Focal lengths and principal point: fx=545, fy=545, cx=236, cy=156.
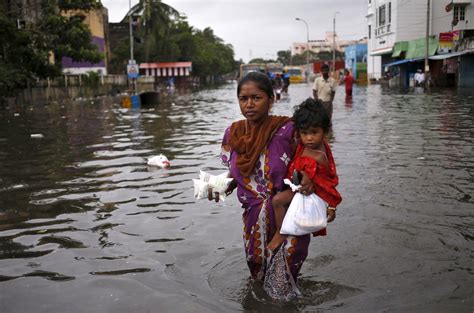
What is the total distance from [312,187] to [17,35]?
931 inches

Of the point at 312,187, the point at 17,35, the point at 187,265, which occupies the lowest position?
the point at 187,265

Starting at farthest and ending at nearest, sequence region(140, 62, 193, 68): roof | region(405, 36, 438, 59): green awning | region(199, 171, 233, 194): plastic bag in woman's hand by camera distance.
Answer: region(140, 62, 193, 68): roof < region(405, 36, 438, 59): green awning < region(199, 171, 233, 194): plastic bag in woman's hand

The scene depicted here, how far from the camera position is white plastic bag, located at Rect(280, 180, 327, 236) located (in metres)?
3.08

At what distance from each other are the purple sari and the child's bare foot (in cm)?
4

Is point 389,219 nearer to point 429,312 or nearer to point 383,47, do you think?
point 429,312

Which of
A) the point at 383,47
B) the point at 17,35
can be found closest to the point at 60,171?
the point at 17,35

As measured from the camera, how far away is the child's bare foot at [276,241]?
3279mm

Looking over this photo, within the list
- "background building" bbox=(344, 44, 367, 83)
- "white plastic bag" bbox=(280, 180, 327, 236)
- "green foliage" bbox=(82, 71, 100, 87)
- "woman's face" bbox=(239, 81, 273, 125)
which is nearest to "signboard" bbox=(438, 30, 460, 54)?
"green foliage" bbox=(82, 71, 100, 87)

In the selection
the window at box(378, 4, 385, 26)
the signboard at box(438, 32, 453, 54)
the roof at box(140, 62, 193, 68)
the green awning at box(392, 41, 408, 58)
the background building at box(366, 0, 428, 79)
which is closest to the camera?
the signboard at box(438, 32, 453, 54)

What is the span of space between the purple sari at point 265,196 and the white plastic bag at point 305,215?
0.15 meters

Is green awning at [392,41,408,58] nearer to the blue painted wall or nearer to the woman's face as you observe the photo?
the blue painted wall

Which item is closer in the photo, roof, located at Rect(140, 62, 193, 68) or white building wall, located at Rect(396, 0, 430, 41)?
white building wall, located at Rect(396, 0, 430, 41)

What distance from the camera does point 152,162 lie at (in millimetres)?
8844

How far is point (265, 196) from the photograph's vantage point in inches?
133
